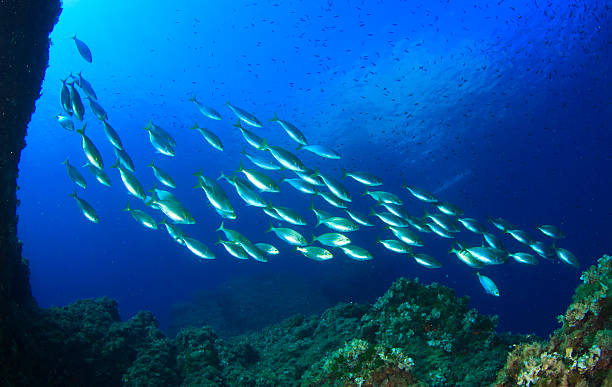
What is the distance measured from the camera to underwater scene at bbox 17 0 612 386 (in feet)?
19.7

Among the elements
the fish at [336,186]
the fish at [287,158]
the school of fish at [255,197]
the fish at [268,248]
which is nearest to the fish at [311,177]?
the school of fish at [255,197]

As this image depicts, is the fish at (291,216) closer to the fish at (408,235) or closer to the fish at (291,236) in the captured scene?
the fish at (291,236)

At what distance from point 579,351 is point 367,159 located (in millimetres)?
31783

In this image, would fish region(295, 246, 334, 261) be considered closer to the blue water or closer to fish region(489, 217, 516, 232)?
fish region(489, 217, 516, 232)

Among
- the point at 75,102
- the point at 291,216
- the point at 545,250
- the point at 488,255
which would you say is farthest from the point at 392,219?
the point at 75,102

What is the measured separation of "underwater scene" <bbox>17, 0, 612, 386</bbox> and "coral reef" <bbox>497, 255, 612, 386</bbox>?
0.51 ft

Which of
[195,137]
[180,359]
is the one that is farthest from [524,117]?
[195,137]

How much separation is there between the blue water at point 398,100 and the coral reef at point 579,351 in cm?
2197

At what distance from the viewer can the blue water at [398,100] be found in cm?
2331

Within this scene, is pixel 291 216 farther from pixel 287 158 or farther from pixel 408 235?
pixel 408 235

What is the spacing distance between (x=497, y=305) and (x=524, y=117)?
20479 millimetres

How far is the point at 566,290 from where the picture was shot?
116 feet

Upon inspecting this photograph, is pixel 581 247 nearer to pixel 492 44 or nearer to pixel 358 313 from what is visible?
pixel 492 44

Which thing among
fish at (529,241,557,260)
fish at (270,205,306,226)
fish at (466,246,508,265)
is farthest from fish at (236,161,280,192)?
fish at (529,241,557,260)
